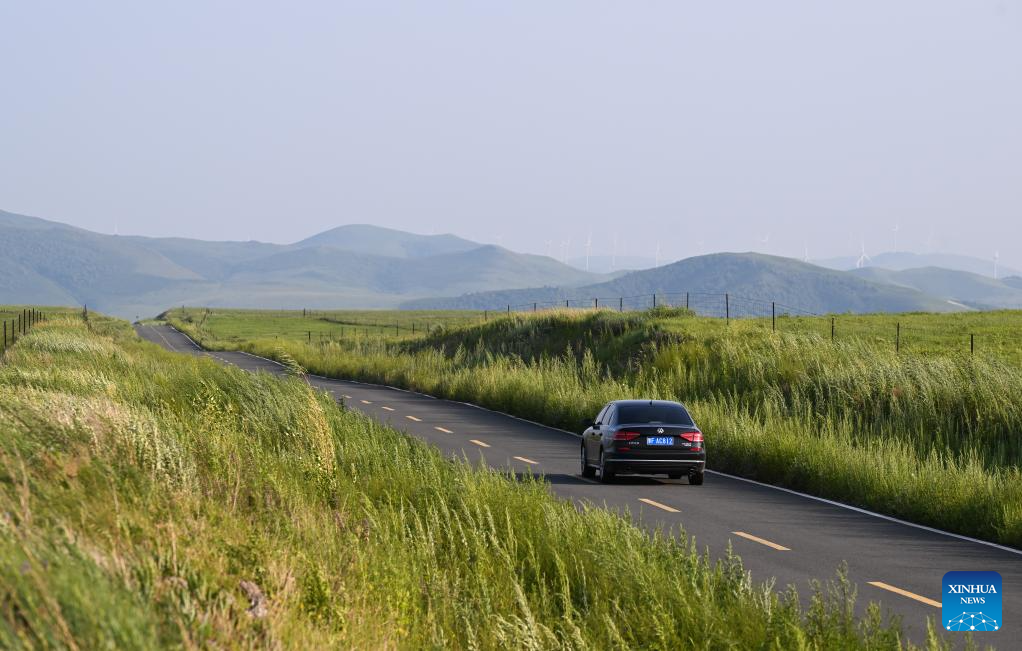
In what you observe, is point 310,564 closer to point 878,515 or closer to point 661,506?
point 661,506

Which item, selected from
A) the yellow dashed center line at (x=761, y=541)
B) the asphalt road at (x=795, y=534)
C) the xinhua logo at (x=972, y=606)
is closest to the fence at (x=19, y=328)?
the asphalt road at (x=795, y=534)

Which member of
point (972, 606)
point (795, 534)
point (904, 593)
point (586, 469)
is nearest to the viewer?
point (972, 606)

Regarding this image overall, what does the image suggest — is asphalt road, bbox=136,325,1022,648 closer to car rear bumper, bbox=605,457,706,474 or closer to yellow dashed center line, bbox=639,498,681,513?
yellow dashed center line, bbox=639,498,681,513

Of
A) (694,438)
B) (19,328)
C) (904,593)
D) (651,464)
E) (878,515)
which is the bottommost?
(878,515)

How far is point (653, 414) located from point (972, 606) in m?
11.1

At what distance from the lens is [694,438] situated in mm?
20469

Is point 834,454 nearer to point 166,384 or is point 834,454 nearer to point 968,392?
point 968,392

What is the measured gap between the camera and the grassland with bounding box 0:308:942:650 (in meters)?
5.87

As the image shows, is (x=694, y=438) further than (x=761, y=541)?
Yes

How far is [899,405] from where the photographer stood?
82.4ft

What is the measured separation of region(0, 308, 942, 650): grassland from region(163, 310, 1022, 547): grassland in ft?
10.5

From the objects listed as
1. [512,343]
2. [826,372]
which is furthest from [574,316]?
[826,372]

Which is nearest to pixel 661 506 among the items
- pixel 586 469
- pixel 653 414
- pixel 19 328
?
pixel 653 414

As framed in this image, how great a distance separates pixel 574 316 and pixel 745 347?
2282 cm
